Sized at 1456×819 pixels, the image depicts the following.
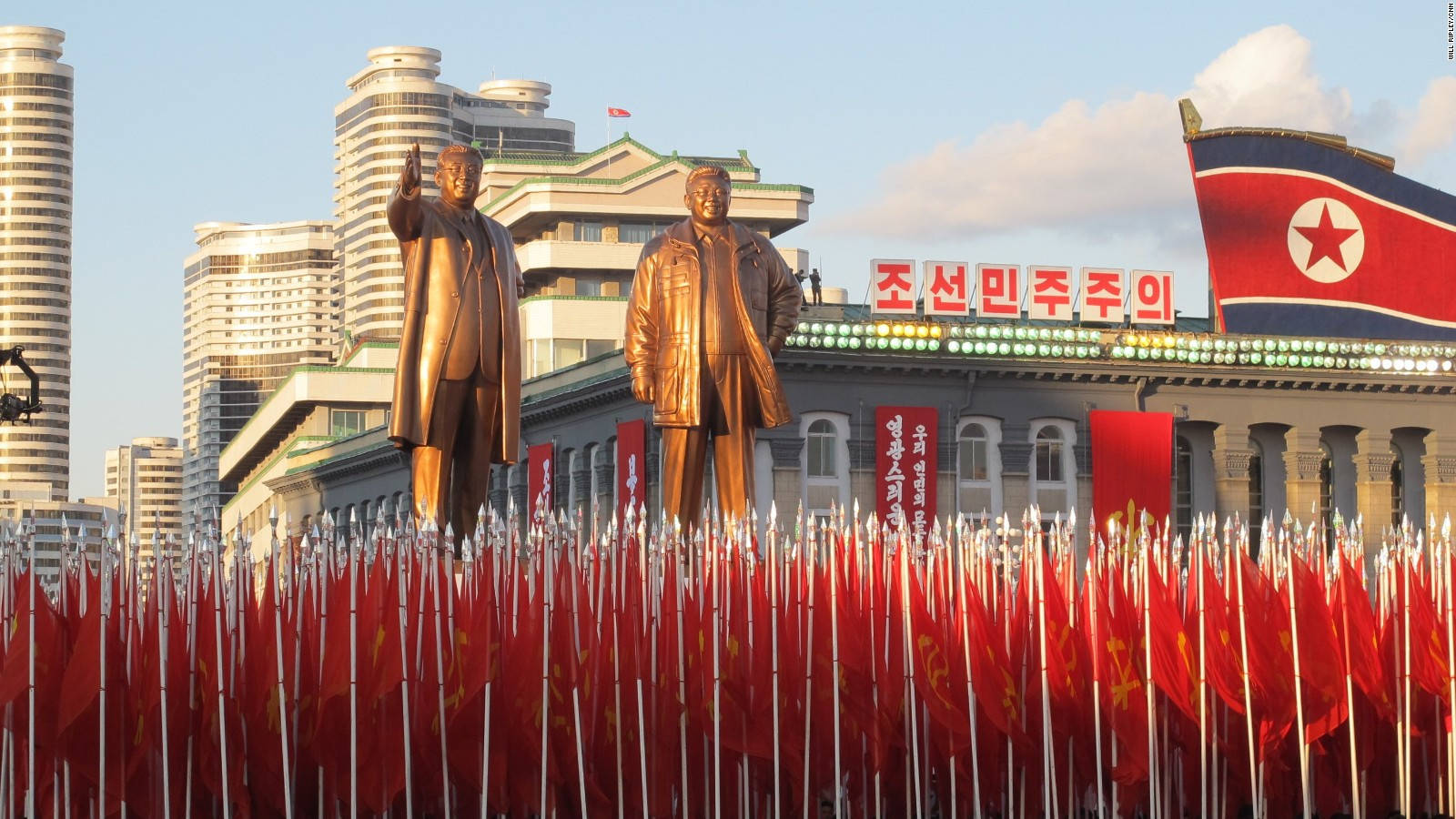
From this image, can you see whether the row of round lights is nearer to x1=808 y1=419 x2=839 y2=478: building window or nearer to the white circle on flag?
the white circle on flag

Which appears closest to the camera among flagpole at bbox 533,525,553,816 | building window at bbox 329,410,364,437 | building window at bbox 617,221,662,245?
flagpole at bbox 533,525,553,816

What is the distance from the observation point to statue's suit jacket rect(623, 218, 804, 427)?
67.8 feet

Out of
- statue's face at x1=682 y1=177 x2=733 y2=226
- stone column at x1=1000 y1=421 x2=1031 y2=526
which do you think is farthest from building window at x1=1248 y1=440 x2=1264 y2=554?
statue's face at x1=682 y1=177 x2=733 y2=226

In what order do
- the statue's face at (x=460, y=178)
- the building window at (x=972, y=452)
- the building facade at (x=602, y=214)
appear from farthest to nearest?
the building facade at (x=602, y=214) < the building window at (x=972, y=452) < the statue's face at (x=460, y=178)

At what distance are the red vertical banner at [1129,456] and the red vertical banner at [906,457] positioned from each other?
471 centimetres

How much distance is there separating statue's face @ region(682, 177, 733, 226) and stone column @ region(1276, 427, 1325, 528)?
48.5 meters

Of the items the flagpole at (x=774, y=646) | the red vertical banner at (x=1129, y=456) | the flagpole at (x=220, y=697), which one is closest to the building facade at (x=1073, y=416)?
the red vertical banner at (x=1129, y=456)

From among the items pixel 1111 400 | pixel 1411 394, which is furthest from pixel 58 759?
pixel 1411 394

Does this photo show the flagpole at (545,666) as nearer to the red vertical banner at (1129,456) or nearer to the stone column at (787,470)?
the stone column at (787,470)

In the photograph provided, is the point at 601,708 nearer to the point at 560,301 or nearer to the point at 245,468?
the point at 560,301

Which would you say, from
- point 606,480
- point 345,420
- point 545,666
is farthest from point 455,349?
point 345,420

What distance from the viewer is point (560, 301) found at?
83250mm

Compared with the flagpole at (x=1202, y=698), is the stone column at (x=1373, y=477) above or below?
above

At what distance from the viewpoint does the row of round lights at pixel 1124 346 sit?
63531 millimetres
